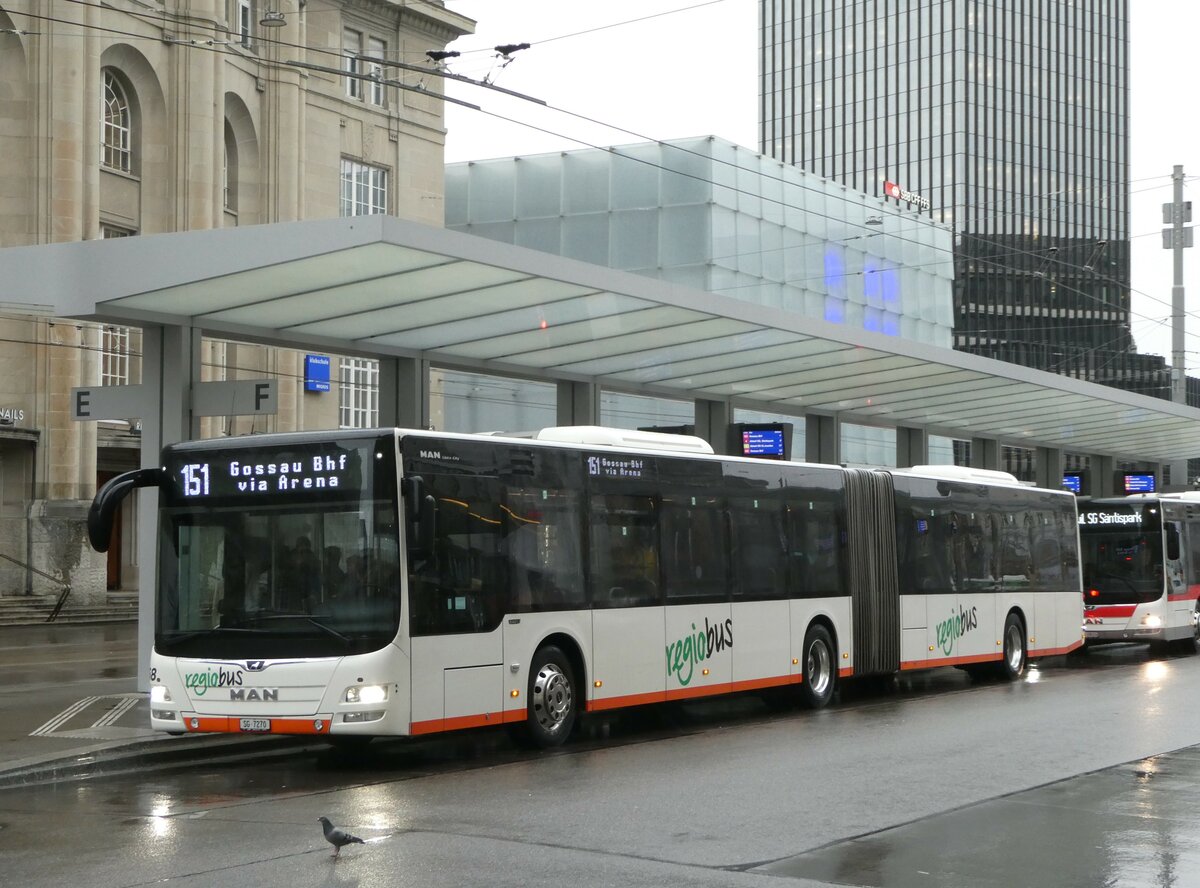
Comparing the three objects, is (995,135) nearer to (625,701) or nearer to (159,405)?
(159,405)

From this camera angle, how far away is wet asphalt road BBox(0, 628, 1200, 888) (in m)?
8.16

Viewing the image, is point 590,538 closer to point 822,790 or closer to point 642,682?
point 642,682

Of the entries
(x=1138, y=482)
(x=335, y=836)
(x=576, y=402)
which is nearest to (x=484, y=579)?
(x=335, y=836)

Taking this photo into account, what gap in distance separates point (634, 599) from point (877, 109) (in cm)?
11013

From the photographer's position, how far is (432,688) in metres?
12.6

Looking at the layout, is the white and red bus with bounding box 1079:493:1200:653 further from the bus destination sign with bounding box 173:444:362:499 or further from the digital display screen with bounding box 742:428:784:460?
the bus destination sign with bounding box 173:444:362:499

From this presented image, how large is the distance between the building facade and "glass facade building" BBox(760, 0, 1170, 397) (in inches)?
2720

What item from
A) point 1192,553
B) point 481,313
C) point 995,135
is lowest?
point 1192,553

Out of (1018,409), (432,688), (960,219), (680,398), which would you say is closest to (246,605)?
(432,688)

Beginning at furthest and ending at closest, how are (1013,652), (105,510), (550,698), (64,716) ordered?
(1013,652)
(64,716)
(550,698)
(105,510)

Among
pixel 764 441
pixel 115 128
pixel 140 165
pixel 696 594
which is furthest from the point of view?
pixel 140 165

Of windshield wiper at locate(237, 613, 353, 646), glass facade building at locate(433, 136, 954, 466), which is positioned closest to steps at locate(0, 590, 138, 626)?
glass facade building at locate(433, 136, 954, 466)

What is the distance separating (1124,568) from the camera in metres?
27.5

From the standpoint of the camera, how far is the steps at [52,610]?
36.3m
